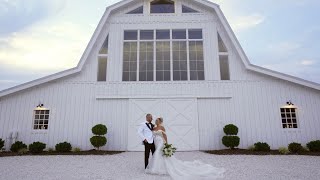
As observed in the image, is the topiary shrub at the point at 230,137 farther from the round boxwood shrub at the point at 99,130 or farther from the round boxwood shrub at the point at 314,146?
the round boxwood shrub at the point at 99,130

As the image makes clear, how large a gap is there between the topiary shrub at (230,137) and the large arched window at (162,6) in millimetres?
7629

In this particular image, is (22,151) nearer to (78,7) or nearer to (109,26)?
(109,26)

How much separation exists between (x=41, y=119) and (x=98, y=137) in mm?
3652

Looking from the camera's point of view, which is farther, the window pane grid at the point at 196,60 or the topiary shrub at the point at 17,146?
the window pane grid at the point at 196,60

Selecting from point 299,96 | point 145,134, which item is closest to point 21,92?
point 145,134

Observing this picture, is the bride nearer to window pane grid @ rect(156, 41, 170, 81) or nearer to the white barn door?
the white barn door

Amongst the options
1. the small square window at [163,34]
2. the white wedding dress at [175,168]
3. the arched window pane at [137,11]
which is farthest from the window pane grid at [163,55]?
the white wedding dress at [175,168]

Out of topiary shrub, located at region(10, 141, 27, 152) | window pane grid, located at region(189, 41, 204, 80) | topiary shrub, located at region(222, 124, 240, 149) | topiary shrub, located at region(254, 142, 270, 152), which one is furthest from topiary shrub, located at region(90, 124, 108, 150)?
topiary shrub, located at region(254, 142, 270, 152)

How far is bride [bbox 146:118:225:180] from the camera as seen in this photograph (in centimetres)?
482

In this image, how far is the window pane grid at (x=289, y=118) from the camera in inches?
424

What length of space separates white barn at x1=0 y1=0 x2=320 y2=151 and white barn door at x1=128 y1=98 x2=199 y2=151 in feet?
0.17

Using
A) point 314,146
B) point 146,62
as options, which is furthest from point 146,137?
point 314,146

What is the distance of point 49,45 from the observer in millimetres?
16906

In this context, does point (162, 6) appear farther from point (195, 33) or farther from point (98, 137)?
point (98, 137)
